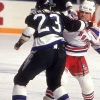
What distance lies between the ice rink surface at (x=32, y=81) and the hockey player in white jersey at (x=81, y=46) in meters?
0.50

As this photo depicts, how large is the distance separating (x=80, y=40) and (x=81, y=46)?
0.07m

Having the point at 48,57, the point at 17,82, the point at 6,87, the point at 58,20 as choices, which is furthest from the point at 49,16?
the point at 6,87

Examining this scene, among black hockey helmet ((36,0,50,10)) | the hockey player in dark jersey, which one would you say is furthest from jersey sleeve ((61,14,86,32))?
black hockey helmet ((36,0,50,10))

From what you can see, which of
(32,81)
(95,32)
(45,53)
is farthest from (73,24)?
(32,81)

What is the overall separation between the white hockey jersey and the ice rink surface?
662mm

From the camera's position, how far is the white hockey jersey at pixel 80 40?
14.9 ft

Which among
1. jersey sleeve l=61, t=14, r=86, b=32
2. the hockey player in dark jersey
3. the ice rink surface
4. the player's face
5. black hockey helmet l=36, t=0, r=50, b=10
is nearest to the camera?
the hockey player in dark jersey

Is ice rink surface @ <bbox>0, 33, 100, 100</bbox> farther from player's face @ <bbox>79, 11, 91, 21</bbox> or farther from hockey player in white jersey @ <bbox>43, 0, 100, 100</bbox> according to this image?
player's face @ <bbox>79, 11, 91, 21</bbox>

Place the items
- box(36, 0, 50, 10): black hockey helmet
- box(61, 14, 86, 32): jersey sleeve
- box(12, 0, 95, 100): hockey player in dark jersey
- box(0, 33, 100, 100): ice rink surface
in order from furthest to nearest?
1. box(0, 33, 100, 100): ice rink surface
2. box(36, 0, 50, 10): black hockey helmet
3. box(61, 14, 86, 32): jersey sleeve
4. box(12, 0, 95, 100): hockey player in dark jersey

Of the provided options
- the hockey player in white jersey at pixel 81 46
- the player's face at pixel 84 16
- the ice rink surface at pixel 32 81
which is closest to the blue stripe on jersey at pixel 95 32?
the hockey player in white jersey at pixel 81 46

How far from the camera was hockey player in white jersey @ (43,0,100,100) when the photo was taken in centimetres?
455

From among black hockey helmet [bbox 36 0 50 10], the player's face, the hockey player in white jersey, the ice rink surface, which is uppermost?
black hockey helmet [bbox 36 0 50 10]

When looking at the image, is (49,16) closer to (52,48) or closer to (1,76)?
(52,48)

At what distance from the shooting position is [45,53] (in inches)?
161
